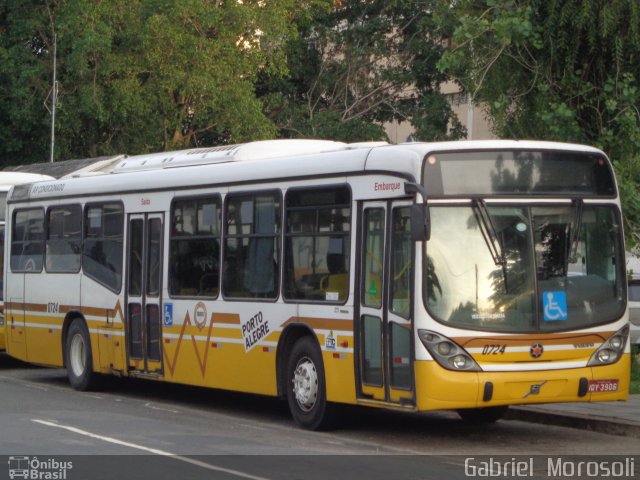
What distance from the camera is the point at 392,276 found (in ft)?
42.1

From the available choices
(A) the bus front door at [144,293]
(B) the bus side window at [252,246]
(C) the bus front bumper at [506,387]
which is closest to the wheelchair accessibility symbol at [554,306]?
(C) the bus front bumper at [506,387]

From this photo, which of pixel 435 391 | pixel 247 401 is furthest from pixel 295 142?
pixel 435 391

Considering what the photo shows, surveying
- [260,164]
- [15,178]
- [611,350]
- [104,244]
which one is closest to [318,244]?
[260,164]

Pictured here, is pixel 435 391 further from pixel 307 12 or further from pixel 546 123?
pixel 307 12

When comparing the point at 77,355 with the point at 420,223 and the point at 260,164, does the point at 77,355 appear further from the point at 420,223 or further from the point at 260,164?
the point at 420,223

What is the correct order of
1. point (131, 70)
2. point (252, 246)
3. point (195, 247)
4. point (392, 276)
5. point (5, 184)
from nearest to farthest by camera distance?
point (392, 276)
point (252, 246)
point (195, 247)
point (5, 184)
point (131, 70)

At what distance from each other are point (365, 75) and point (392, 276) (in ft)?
144

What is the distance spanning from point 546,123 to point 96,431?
712 cm

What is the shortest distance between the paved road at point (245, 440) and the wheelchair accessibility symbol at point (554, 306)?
3.97 ft

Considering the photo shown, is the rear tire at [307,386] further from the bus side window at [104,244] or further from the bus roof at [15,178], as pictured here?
the bus roof at [15,178]

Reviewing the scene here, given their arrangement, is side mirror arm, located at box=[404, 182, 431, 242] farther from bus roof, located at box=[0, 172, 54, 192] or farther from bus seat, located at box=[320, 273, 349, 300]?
bus roof, located at box=[0, 172, 54, 192]

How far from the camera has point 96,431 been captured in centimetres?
1338
